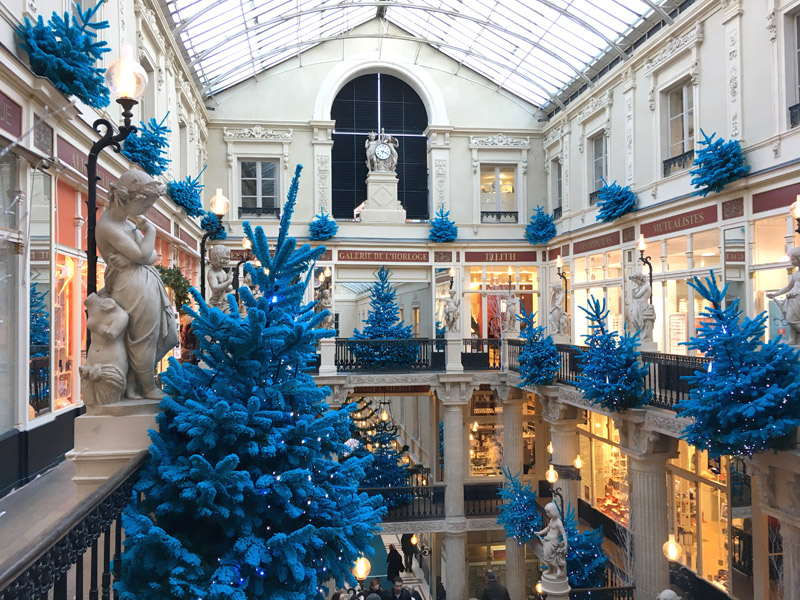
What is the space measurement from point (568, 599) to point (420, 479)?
10705mm

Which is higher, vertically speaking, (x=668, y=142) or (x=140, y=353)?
(x=668, y=142)

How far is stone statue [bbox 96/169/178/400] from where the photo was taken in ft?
12.8

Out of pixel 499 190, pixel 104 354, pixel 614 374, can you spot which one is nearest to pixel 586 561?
pixel 614 374

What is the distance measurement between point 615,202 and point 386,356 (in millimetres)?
7727

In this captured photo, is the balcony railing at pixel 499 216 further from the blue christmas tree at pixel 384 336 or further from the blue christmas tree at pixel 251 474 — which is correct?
the blue christmas tree at pixel 251 474

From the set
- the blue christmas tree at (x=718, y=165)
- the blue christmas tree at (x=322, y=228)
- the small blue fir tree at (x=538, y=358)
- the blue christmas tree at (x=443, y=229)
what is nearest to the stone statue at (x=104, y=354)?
the small blue fir tree at (x=538, y=358)

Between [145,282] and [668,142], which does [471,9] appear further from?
[145,282]

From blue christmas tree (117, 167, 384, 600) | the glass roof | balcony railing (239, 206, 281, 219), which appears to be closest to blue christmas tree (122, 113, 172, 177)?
the glass roof

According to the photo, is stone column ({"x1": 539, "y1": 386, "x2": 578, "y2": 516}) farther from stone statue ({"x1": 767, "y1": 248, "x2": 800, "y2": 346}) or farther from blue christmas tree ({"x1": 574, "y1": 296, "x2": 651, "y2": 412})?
stone statue ({"x1": 767, "y1": 248, "x2": 800, "y2": 346})

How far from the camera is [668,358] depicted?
35.6ft

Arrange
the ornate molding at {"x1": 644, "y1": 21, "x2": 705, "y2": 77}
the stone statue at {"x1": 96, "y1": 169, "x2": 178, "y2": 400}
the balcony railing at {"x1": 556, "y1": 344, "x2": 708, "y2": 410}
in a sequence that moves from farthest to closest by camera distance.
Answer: the ornate molding at {"x1": 644, "y1": 21, "x2": 705, "y2": 77}
the balcony railing at {"x1": 556, "y1": 344, "x2": 708, "y2": 410}
the stone statue at {"x1": 96, "y1": 169, "x2": 178, "y2": 400}

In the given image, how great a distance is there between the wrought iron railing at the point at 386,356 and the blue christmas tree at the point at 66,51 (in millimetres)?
11701

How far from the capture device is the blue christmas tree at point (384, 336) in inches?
734

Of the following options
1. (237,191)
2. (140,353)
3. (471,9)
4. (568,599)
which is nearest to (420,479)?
(568,599)
